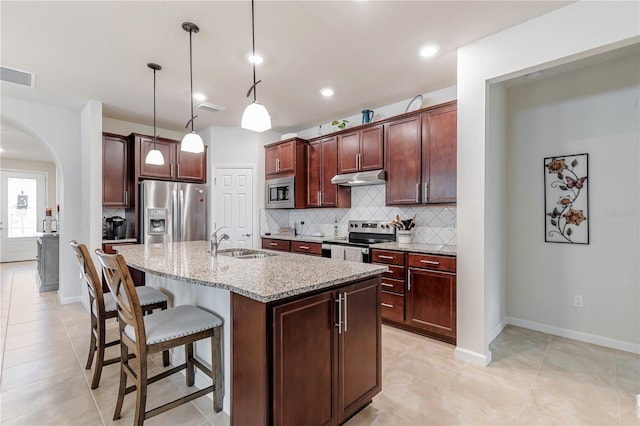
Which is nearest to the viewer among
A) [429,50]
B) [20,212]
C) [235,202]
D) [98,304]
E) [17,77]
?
[98,304]

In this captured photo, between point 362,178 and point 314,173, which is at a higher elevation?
point 314,173

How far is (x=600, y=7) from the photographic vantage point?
6.54ft

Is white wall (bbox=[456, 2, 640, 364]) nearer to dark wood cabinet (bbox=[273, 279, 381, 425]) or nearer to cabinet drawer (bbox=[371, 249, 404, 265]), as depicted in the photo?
cabinet drawer (bbox=[371, 249, 404, 265])

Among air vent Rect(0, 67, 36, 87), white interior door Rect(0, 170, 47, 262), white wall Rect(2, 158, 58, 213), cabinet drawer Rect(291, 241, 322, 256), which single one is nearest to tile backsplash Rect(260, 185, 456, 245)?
cabinet drawer Rect(291, 241, 322, 256)

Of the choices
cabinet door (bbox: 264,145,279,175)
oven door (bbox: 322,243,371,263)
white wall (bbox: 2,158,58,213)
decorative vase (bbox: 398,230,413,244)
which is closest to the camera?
oven door (bbox: 322,243,371,263)

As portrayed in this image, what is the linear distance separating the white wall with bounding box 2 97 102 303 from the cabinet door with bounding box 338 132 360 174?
3.21m

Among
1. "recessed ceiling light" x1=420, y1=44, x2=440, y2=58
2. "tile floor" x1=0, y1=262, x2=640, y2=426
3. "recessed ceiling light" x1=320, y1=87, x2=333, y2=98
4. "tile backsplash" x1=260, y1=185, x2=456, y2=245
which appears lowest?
"tile floor" x1=0, y1=262, x2=640, y2=426

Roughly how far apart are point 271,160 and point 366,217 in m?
1.90

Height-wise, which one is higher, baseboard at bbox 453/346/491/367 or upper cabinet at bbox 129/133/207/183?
upper cabinet at bbox 129/133/207/183

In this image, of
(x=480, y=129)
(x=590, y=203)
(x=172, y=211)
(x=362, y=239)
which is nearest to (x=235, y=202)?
(x=172, y=211)

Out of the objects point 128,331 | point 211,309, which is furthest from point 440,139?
point 128,331

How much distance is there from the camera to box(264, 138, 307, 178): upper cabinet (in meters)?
4.66

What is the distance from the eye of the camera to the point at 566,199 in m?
3.02

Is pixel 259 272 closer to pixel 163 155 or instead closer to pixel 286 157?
pixel 286 157
